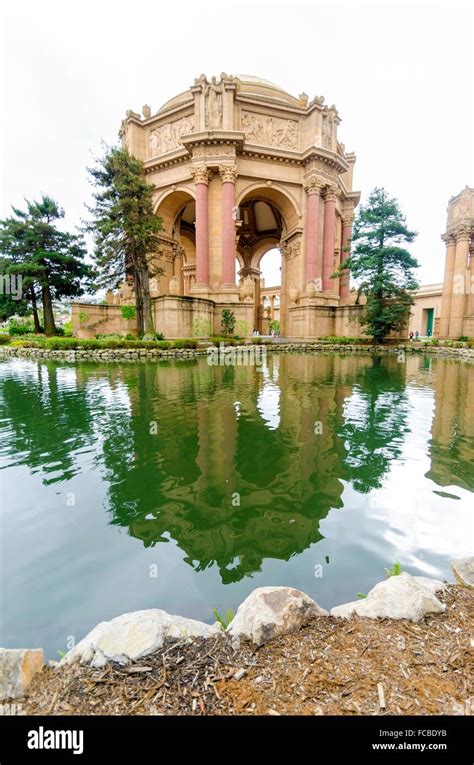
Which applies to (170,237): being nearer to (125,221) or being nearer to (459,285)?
(125,221)

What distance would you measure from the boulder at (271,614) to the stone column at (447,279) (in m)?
33.8

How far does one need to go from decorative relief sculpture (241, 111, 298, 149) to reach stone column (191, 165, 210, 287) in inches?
257

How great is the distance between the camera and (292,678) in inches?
62.5

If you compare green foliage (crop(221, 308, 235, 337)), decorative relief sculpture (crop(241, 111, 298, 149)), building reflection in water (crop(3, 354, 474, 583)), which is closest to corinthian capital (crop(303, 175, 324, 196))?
decorative relief sculpture (crop(241, 111, 298, 149))

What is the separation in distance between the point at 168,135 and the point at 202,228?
11.0 m

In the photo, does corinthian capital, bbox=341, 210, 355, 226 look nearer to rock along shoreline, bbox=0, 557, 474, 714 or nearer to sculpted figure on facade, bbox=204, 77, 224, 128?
sculpted figure on facade, bbox=204, 77, 224, 128

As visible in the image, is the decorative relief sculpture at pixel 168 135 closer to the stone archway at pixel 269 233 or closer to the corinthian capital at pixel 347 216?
the stone archway at pixel 269 233

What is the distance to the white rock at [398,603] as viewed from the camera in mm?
1997

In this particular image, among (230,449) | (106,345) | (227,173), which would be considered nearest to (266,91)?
(227,173)

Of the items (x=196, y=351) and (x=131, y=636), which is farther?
(x=196, y=351)

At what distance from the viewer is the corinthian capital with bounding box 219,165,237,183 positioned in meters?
27.7
